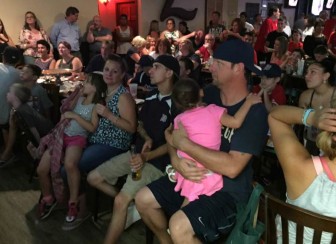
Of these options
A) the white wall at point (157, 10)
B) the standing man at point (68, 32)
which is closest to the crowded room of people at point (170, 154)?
the standing man at point (68, 32)

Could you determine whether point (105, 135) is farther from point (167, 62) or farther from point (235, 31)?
point (235, 31)

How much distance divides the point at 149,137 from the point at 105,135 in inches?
17.8

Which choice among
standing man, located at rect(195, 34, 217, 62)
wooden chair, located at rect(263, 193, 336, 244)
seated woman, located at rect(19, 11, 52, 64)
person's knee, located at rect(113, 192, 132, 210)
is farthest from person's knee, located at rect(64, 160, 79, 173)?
seated woman, located at rect(19, 11, 52, 64)

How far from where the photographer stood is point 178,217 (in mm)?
1772

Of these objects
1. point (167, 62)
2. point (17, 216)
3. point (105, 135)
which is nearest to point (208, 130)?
point (167, 62)

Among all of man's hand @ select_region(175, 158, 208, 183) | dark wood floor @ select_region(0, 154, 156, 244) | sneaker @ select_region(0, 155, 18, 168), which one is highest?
man's hand @ select_region(175, 158, 208, 183)

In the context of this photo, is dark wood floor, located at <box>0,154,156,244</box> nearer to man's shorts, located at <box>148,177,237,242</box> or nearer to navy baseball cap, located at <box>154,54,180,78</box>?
man's shorts, located at <box>148,177,237,242</box>

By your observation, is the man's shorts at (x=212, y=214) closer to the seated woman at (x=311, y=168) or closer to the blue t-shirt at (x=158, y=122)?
the seated woman at (x=311, y=168)

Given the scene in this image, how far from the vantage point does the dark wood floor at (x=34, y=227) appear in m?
2.61

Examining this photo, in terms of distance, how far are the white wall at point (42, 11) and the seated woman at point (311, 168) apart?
719cm

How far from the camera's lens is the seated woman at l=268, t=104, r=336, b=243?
1.30 metres

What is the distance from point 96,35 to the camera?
298 inches

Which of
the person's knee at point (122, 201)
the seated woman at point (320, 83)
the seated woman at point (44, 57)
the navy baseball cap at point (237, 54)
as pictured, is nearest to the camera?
the navy baseball cap at point (237, 54)

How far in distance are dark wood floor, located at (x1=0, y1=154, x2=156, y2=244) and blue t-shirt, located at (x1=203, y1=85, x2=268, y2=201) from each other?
1001 mm
